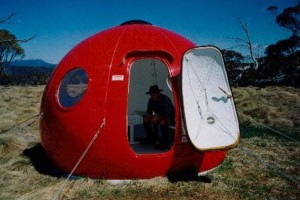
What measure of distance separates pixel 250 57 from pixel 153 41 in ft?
85.1

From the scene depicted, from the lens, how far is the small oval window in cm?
680

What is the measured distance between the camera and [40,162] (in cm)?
845

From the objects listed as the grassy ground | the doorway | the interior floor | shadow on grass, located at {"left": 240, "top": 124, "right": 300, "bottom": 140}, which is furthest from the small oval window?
shadow on grass, located at {"left": 240, "top": 124, "right": 300, "bottom": 140}

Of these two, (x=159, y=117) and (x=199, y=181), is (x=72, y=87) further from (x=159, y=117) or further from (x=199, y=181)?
(x=199, y=181)

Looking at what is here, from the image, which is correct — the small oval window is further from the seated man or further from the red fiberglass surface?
the seated man

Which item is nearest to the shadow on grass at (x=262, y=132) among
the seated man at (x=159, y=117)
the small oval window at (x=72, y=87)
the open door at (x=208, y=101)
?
the seated man at (x=159, y=117)

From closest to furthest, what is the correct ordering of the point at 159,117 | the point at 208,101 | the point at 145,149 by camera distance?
the point at 208,101
the point at 159,117
the point at 145,149

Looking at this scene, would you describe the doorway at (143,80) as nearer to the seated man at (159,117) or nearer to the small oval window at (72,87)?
the seated man at (159,117)

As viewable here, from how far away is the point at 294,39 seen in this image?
34.3 meters

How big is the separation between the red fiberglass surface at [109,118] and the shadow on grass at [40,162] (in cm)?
47

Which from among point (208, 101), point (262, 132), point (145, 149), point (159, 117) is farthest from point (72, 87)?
point (262, 132)

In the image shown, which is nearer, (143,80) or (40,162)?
(40,162)

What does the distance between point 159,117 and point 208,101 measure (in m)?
1.41

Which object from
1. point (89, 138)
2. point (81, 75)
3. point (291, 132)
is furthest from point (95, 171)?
point (291, 132)
